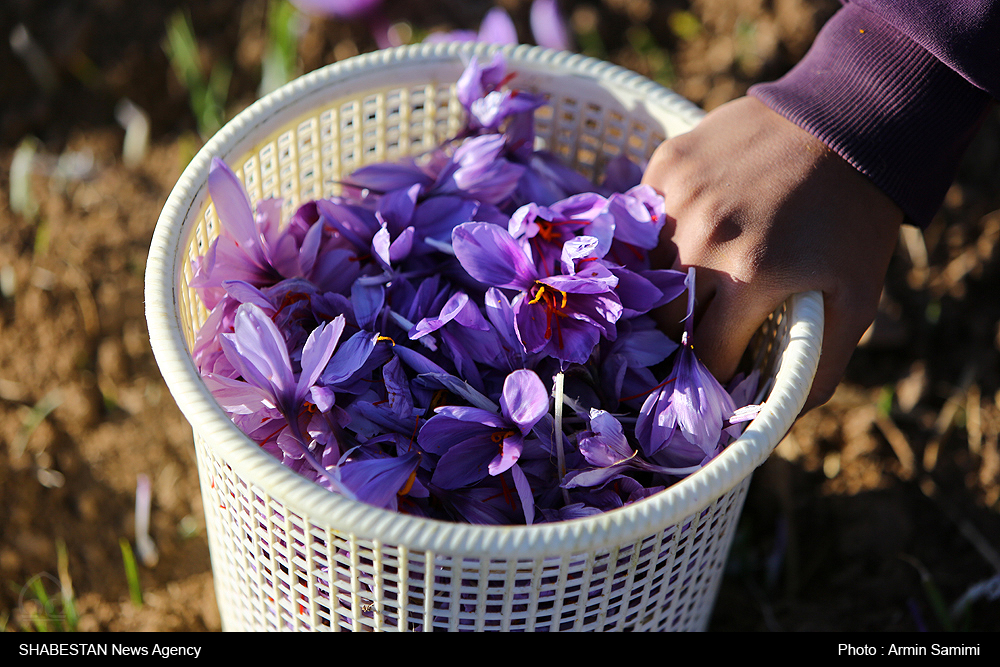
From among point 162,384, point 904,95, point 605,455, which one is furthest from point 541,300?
point 162,384

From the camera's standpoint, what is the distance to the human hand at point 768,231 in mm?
846

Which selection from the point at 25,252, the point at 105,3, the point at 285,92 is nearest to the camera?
the point at 285,92

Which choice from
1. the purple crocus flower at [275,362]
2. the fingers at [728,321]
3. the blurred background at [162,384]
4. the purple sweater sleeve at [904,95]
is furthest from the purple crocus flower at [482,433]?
the blurred background at [162,384]

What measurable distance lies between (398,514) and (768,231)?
0.48 m

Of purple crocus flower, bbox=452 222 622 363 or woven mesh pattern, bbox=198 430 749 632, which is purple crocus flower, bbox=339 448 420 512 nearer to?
woven mesh pattern, bbox=198 430 749 632

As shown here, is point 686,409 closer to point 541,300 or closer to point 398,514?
point 541,300

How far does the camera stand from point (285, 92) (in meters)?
0.96

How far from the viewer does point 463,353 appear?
86 centimetres

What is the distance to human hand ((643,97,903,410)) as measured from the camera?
33.3 inches

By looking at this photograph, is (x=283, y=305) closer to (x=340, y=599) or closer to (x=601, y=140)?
(x=340, y=599)

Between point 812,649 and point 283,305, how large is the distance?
78 cm

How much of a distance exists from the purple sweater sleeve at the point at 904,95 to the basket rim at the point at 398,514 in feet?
0.58

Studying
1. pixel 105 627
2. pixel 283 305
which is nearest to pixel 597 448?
pixel 283 305

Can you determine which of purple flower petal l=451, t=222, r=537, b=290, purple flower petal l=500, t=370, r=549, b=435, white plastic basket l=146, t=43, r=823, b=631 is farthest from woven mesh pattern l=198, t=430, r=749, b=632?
purple flower petal l=451, t=222, r=537, b=290
